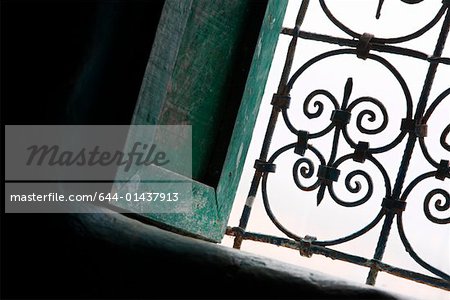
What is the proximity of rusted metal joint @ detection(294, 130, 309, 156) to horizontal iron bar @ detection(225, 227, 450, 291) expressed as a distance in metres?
0.30

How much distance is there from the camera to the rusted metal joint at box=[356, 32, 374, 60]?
2.16 meters

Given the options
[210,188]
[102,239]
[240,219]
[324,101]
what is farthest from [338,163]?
[102,239]

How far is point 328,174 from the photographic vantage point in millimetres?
2139

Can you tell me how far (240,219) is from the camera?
7.55 feet

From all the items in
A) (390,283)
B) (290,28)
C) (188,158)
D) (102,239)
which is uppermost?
(290,28)

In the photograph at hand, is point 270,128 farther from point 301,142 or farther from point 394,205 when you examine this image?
point 394,205

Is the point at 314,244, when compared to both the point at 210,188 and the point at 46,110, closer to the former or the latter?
the point at 210,188

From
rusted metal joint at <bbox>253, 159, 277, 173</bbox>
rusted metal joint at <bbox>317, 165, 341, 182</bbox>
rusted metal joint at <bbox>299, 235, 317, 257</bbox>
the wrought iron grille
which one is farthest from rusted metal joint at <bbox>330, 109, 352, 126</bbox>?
rusted metal joint at <bbox>299, 235, 317, 257</bbox>

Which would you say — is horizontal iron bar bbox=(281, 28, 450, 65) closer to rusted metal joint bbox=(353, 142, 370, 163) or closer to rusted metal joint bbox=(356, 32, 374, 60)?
rusted metal joint bbox=(356, 32, 374, 60)

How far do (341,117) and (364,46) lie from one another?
0.82 ft

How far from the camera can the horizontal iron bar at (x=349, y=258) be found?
197 centimetres

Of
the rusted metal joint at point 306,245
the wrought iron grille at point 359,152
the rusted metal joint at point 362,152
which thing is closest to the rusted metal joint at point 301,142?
A: the wrought iron grille at point 359,152

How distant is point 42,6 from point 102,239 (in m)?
0.42

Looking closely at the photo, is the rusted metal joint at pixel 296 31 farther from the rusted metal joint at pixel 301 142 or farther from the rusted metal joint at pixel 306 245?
the rusted metal joint at pixel 306 245
